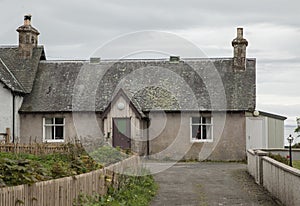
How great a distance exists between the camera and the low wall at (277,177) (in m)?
13.9

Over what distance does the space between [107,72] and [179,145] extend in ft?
22.7

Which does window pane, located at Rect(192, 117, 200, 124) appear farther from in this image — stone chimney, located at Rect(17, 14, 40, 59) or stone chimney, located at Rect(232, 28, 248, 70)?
stone chimney, located at Rect(17, 14, 40, 59)

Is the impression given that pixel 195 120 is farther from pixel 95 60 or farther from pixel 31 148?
pixel 31 148

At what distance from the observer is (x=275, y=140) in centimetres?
4059

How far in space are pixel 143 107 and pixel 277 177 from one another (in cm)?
1807

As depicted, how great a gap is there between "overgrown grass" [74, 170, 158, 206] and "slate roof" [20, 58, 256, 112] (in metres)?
14.4

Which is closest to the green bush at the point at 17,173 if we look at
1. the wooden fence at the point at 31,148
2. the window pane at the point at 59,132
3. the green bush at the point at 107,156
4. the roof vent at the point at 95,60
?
the green bush at the point at 107,156

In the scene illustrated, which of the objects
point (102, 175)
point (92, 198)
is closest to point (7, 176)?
point (92, 198)

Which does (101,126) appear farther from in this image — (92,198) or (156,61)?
(92,198)

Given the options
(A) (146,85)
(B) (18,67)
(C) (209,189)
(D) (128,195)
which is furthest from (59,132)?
(D) (128,195)

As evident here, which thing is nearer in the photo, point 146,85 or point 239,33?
point 146,85

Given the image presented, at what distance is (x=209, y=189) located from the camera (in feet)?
64.6

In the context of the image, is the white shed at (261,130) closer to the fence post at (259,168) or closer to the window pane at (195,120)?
the window pane at (195,120)

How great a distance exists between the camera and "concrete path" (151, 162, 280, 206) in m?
16.9
